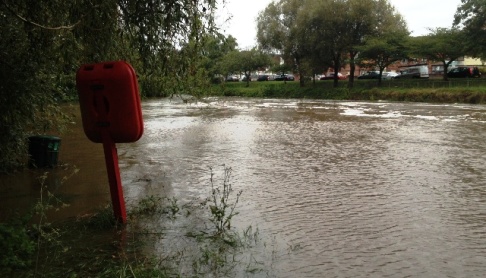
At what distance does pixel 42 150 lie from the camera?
10.9 m

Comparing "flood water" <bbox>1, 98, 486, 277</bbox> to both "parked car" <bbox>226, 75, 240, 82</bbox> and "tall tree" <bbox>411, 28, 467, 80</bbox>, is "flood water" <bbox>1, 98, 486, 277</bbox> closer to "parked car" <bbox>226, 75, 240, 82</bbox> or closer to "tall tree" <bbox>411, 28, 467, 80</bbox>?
"tall tree" <bbox>411, 28, 467, 80</bbox>

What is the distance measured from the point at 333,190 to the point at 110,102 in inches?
204

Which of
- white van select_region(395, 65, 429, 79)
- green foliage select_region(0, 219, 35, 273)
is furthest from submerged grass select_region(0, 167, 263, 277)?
white van select_region(395, 65, 429, 79)

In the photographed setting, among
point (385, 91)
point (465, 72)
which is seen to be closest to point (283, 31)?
point (385, 91)

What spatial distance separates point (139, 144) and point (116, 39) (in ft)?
31.0

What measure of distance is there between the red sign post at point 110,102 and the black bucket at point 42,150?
18.5 feet

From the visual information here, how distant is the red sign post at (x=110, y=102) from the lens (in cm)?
542

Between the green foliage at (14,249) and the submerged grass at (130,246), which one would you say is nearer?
the green foliage at (14,249)

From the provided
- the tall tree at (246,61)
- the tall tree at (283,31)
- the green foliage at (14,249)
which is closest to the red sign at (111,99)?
the green foliage at (14,249)

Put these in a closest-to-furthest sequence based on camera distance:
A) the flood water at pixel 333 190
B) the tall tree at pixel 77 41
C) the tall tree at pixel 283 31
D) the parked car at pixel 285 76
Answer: the flood water at pixel 333 190 < the tall tree at pixel 77 41 < the tall tree at pixel 283 31 < the parked car at pixel 285 76

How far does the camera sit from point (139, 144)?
54.0 feet

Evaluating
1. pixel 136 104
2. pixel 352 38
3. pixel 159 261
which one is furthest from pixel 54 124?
pixel 352 38

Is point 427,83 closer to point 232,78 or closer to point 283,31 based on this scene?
point 283,31

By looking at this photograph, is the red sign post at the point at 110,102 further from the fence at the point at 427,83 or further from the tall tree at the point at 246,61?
the tall tree at the point at 246,61
